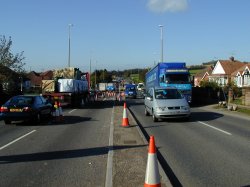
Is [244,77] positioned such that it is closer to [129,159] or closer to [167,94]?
[167,94]

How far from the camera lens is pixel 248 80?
219 ft

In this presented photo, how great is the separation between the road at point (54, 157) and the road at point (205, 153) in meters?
1.58

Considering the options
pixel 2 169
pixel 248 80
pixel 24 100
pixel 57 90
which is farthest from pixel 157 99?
pixel 248 80

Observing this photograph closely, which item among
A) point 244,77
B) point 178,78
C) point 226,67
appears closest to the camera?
point 178,78

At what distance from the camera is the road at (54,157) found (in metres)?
7.65

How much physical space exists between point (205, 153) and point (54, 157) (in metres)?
3.67

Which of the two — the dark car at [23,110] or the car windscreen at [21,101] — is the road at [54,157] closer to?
the dark car at [23,110]

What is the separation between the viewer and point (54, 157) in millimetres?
9945

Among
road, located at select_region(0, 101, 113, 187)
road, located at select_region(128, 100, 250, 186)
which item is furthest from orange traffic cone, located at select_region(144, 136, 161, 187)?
road, located at select_region(0, 101, 113, 187)

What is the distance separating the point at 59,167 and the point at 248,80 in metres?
61.6

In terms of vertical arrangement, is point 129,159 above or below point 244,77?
below

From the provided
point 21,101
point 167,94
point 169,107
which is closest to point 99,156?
point 169,107

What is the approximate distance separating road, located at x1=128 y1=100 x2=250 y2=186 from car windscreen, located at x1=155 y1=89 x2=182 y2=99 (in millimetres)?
3299

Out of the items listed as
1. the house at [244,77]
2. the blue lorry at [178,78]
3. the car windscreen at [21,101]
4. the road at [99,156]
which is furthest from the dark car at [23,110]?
the house at [244,77]
